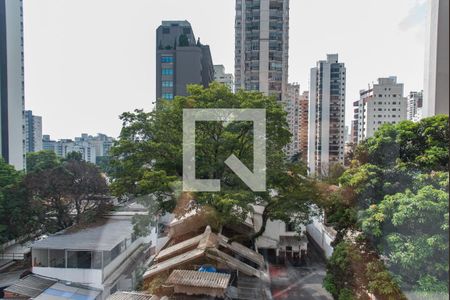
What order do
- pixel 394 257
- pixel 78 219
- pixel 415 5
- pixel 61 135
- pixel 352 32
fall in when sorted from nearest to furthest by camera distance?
pixel 394 257
pixel 415 5
pixel 352 32
pixel 61 135
pixel 78 219

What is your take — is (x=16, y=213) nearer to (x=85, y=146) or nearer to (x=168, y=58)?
(x=85, y=146)

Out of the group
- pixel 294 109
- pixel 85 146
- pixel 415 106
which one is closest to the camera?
pixel 415 106

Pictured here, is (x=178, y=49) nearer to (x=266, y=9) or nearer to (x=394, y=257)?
(x=266, y=9)

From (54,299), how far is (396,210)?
8.05ft

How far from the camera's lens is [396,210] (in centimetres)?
163

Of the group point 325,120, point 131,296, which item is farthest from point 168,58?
point 131,296

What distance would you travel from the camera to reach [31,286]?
7.77 ft

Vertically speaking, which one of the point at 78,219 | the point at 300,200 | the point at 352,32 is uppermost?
the point at 352,32

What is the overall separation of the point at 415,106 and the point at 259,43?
4.50 m

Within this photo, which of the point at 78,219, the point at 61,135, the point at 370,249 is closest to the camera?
the point at 370,249

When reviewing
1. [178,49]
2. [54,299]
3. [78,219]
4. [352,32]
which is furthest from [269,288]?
[178,49]

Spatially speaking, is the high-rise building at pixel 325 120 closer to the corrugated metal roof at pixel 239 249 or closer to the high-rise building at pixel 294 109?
the high-rise building at pixel 294 109

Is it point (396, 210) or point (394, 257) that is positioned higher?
point (396, 210)

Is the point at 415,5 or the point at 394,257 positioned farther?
the point at 415,5
